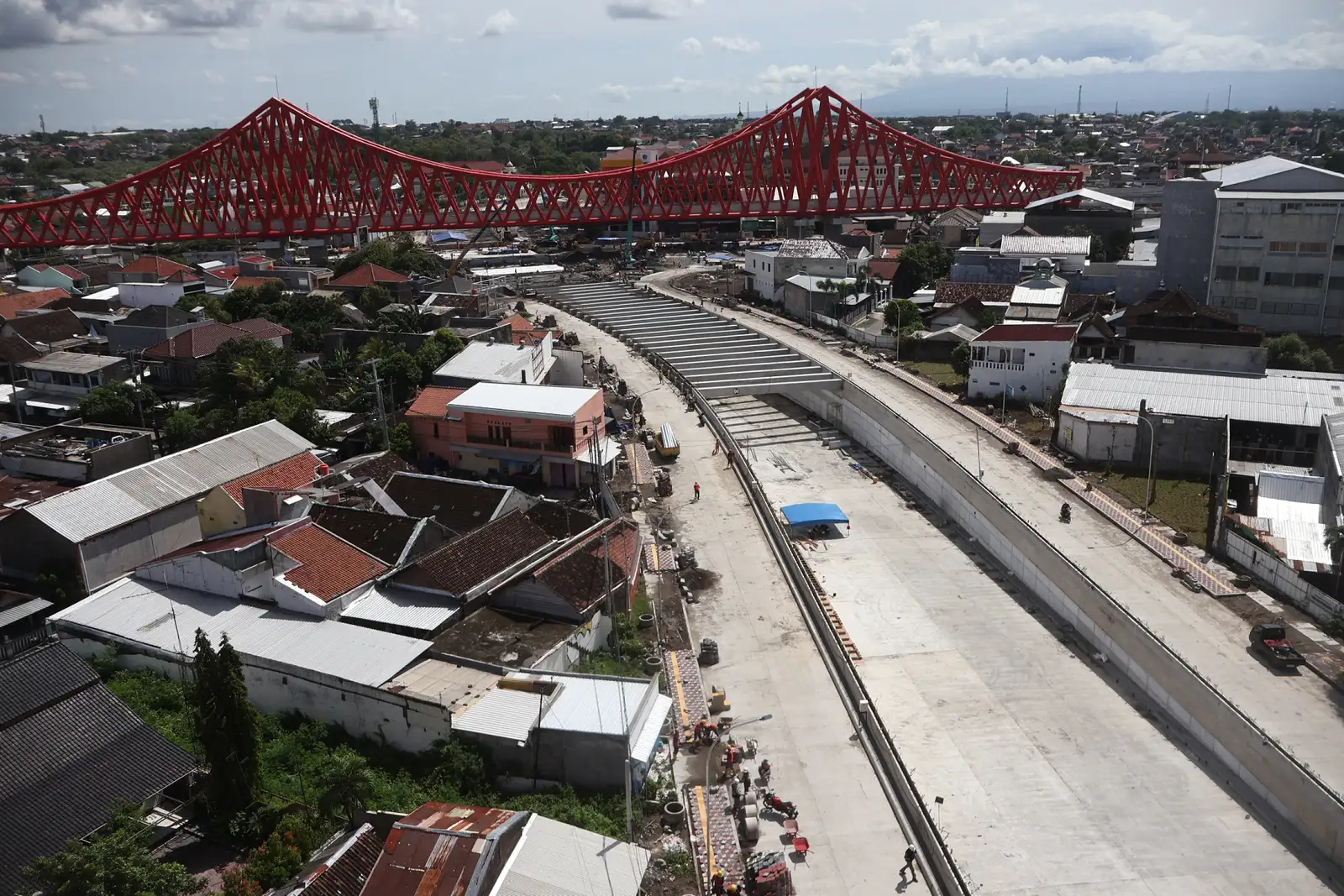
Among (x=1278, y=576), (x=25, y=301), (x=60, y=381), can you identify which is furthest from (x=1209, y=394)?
(x=25, y=301)

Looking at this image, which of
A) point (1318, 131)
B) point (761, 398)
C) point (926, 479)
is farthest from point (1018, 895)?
point (1318, 131)

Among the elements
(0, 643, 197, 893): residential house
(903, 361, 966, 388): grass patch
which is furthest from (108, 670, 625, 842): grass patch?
(903, 361, 966, 388): grass patch

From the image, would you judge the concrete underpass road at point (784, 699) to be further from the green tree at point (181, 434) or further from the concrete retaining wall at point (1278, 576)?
the green tree at point (181, 434)

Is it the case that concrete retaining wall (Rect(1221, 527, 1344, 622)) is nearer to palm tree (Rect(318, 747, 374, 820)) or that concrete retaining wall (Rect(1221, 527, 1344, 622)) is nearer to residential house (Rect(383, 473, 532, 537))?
residential house (Rect(383, 473, 532, 537))

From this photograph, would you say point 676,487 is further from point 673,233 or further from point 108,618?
point 673,233

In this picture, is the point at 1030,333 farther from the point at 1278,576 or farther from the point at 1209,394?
the point at 1278,576
